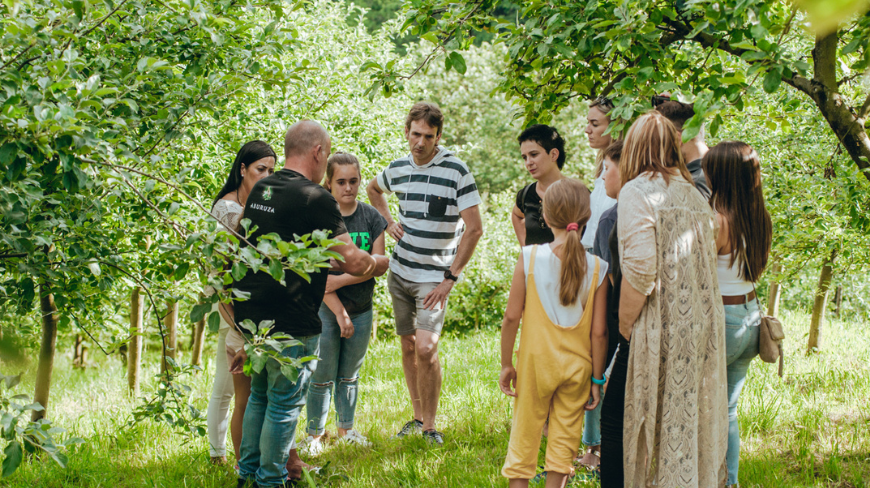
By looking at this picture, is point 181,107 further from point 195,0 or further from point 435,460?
point 435,460

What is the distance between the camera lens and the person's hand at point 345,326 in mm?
4074

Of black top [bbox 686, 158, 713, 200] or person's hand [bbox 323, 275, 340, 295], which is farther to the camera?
person's hand [bbox 323, 275, 340, 295]

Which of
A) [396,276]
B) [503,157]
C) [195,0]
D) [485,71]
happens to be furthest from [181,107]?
[485,71]

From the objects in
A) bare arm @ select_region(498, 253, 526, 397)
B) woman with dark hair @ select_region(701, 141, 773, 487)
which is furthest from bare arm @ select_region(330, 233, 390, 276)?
woman with dark hair @ select_region(701, 141, 773, 487)

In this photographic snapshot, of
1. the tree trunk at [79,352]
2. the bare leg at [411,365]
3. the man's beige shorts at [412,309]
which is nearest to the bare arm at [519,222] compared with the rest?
the man's beige shorts at [412,309]

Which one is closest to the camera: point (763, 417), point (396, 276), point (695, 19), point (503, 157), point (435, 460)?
point (695, 19)

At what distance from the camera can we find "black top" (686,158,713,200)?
3.00m

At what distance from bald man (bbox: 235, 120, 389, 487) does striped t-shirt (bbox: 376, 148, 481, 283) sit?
97 cm

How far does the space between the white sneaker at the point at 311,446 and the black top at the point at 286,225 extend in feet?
3.88

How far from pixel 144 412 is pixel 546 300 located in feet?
6.55

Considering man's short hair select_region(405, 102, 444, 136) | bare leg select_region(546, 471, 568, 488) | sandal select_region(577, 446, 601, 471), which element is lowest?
sandal select_region(577, 446, 601, 471)

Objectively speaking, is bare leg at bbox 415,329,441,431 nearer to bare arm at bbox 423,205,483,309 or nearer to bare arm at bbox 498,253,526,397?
bare arm at bbox 423,205,483,309

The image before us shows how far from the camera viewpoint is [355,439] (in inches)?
167

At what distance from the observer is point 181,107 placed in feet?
9.83
